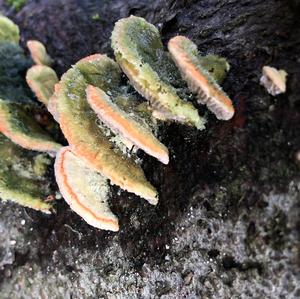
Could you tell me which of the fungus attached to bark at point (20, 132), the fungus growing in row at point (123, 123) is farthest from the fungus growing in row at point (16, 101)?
the fungus growing in row at point (123, 123)

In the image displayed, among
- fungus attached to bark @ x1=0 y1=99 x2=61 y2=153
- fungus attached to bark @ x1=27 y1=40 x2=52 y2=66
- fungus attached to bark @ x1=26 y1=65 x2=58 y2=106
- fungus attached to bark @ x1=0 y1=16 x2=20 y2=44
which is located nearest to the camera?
fungus attached to bark @ x1=0 y1=99 x2=61 y2=153

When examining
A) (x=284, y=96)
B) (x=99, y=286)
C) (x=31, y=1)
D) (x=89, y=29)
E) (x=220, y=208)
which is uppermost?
(x=284, y=96)

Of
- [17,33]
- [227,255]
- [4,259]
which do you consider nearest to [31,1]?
[17,33]

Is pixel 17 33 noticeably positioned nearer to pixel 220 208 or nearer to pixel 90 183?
pixel 90 183

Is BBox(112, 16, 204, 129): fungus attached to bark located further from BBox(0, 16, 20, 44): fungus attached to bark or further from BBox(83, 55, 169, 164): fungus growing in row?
BBox(0, 16, 20, 44): fungus attached to bark

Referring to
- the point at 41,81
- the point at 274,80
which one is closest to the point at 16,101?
the point at 41,81

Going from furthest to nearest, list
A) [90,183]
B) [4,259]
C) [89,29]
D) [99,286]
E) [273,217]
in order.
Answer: [89,29]
[4,259]
[99,286]
[90,183]
[273,217]

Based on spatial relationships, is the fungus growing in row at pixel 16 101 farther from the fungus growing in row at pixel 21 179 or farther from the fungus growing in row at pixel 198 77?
the fungus growing in row at pixel 198 77

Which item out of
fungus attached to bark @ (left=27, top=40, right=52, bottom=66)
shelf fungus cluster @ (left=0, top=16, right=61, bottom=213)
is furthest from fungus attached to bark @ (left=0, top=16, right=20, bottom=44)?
fungus attached to bark @ (left=27, top=40, right=52, bottom=66)

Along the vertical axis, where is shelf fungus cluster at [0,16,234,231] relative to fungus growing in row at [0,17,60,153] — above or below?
above
